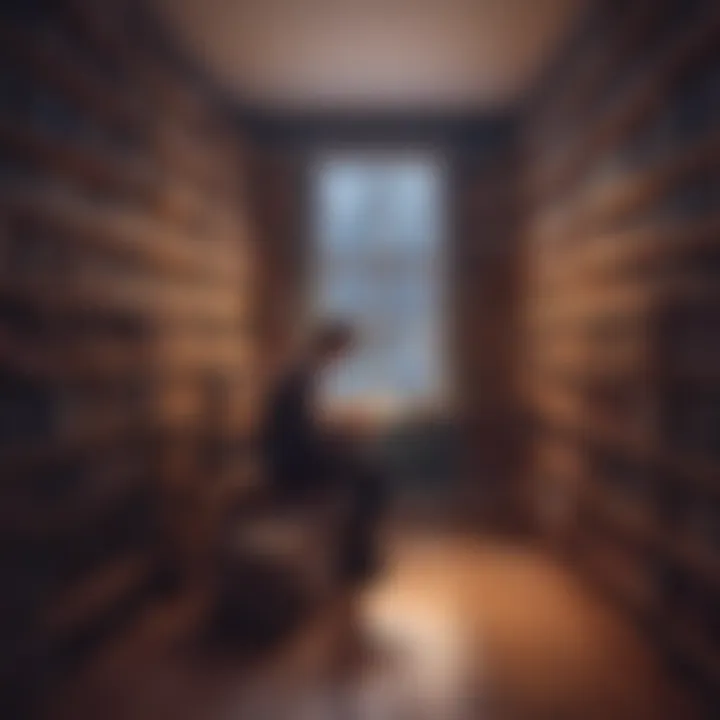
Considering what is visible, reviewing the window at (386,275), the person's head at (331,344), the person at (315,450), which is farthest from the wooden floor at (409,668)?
the window at (386,275)

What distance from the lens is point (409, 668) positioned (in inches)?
156

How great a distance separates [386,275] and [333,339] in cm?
317

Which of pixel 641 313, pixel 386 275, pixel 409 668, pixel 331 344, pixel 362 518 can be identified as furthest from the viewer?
pixel 386 275

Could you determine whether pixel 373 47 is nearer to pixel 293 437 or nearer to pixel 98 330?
pixel 293 437

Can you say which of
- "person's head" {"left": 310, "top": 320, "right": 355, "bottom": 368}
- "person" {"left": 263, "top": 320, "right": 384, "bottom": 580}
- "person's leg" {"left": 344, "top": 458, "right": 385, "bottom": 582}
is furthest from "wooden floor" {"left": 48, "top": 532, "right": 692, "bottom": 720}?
"person's head" {"left": 310, "top": 320, "right": 355, "bottom": 368}

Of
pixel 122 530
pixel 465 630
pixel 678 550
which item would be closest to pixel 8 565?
pixel 122 530

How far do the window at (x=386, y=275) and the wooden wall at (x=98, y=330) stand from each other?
72.3 inches

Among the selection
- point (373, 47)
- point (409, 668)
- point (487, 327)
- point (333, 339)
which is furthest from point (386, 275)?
point (409, 668)

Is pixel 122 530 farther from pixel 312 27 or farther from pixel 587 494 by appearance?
pixel 312 27

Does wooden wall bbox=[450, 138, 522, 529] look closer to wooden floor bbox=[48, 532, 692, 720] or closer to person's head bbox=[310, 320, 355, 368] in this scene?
wooden floor bbox=[48, 532, 692, 720]

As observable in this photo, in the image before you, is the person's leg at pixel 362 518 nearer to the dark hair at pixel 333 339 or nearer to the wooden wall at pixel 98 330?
the dark hair at pixel 333 339

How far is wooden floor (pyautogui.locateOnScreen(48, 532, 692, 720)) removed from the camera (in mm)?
3490

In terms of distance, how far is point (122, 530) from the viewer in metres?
4.69

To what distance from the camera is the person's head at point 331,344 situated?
5078 millimetres
